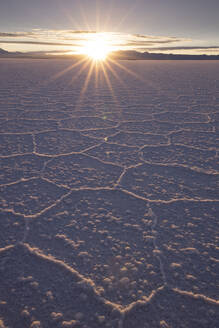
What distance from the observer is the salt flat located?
34.5 inches

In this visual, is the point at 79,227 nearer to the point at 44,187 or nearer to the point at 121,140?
the point at 44,187

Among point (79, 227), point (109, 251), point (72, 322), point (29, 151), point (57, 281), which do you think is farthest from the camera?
point (29, 151)

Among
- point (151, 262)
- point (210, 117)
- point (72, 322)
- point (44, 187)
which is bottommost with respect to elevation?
point (72, 322)

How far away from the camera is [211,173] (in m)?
1.75

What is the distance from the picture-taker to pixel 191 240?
1.17 metres

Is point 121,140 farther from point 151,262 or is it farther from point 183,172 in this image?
point 151,262

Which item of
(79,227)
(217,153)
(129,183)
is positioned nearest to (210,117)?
(217,153)

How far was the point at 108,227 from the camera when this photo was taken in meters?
1.24

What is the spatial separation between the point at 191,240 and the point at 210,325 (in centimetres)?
38

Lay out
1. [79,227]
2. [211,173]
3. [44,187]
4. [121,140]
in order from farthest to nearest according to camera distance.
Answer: [121,140] → [211,173] → [44,187] → [79,227]

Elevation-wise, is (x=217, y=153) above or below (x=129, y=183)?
above

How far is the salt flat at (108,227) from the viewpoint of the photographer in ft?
2.88

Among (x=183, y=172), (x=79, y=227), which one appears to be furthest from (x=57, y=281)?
(x=183, y=172)

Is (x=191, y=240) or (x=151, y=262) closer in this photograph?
(x=151, y=262)
